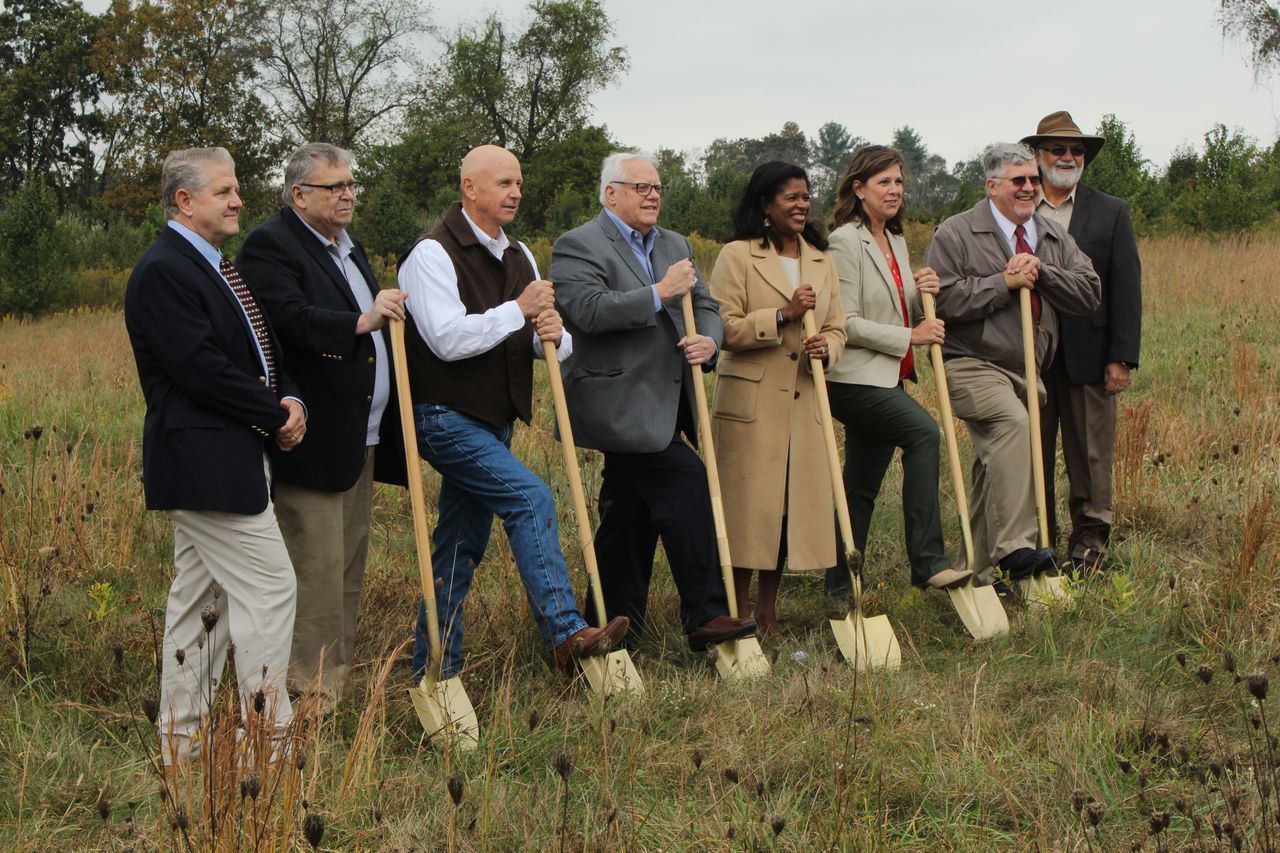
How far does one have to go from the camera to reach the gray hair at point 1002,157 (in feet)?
20.1

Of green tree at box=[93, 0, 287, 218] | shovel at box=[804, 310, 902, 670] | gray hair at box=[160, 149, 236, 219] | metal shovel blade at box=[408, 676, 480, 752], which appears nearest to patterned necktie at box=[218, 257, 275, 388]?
gray hair at box=[160, 149, 236, 219]

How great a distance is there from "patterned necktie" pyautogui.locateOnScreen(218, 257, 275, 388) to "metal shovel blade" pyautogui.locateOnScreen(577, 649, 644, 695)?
5.12 feet

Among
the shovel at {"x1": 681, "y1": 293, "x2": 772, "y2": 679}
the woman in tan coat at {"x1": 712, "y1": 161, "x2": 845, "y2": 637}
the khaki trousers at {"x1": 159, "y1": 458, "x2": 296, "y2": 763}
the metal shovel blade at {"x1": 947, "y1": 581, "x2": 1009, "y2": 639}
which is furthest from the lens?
the woman in tan coat at {"x1": 712, "y1": 161, "x2": 845, "y2": 637}

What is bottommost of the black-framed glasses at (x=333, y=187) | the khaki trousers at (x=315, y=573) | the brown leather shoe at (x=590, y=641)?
the brown leather shoe at (x=590, y=641)

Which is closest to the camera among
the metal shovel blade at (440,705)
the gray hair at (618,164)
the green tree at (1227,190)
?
the metal shovel blade at (440,705)

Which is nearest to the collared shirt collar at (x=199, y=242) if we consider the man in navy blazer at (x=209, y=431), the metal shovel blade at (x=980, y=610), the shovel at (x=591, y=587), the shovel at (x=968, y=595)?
the man in navy blazer at (x=209, y=431)

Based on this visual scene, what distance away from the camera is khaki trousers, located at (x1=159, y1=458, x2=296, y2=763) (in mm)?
4145

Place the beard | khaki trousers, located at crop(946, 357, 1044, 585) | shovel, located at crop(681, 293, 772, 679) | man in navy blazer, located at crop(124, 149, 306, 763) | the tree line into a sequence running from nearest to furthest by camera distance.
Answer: man in navy blazer, located at crop(124, 149, 306, 763)
shovel, located at crop(681, 293, 772, 679)
khaki trousers, located at crop(946, 357, 1044, 585)
the beard
the tree line

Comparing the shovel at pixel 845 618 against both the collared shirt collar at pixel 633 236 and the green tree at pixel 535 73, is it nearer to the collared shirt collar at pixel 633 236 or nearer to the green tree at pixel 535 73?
the collared shirt collar at pixel 633 236

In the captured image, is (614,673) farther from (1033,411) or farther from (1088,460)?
(1088,460)

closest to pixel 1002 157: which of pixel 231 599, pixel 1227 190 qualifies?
pixel 231 599

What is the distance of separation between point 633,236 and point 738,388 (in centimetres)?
85

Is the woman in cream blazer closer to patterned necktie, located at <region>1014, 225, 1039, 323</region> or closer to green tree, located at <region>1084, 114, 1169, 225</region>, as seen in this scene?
patterned necktie, located at <region>1014, 225, 1039, 323</region>

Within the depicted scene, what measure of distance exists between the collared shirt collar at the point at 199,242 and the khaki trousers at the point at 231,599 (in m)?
0.83
